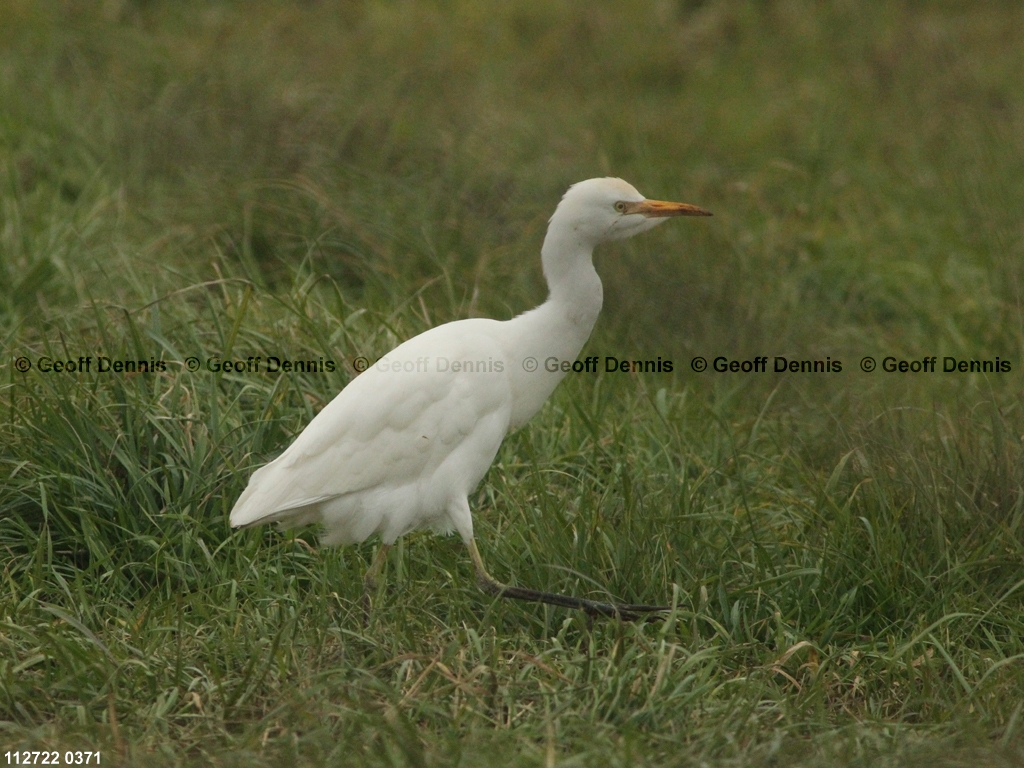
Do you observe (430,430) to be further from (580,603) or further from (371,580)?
(580,603)

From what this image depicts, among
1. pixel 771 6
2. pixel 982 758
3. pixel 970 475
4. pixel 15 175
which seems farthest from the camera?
pixel 771 6

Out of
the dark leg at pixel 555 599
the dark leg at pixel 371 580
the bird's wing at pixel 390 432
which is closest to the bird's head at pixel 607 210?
the bird's wing at pixel 390 432

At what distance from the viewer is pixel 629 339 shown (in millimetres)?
5570

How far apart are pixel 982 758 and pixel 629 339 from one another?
9.58 feet

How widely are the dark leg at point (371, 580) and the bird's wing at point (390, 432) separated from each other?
215mm

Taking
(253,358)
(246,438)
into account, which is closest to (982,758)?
(246,438)

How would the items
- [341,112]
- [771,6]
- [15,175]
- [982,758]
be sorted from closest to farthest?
[982,758], [15,175], [341,112], [771,6]

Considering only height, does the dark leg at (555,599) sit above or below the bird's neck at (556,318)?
below

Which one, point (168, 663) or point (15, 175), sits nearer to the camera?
point (168, 663)

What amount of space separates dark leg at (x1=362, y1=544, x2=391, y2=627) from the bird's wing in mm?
215

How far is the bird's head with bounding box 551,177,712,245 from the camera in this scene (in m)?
3.83

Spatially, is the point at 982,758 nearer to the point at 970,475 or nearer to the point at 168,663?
the point at 970,475

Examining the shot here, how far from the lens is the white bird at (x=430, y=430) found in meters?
3.70

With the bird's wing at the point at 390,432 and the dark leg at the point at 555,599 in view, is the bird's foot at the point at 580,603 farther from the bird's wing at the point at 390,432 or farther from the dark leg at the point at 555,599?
the bird's wing at the point at 390,432
